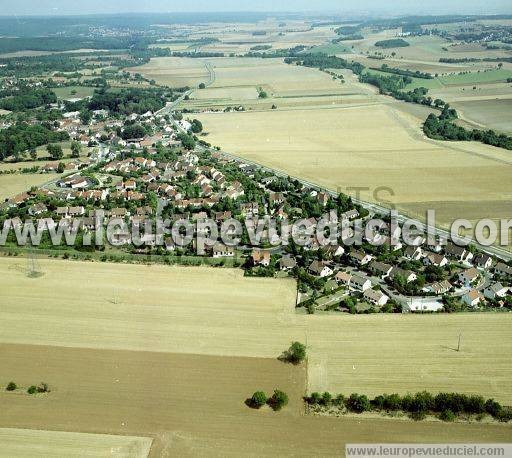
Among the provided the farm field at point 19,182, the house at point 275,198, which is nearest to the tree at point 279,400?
the house at point 275,198

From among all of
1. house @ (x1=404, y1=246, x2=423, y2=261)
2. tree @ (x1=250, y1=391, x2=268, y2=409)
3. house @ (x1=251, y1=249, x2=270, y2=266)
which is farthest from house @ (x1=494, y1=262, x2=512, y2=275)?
tree @ (x1=250, y1=391, x2=268, y2=409)

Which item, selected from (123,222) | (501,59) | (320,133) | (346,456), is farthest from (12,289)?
(501,59)

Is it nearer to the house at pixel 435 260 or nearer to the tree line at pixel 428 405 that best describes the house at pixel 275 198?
the house at pixel 435 260

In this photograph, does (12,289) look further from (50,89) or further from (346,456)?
(50,89)

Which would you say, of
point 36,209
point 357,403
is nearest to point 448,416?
point 357,403

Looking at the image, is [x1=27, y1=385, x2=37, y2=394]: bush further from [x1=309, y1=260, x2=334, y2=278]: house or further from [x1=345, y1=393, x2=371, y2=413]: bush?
[x1=309, y1=260, x2=334, y2=278]: house
